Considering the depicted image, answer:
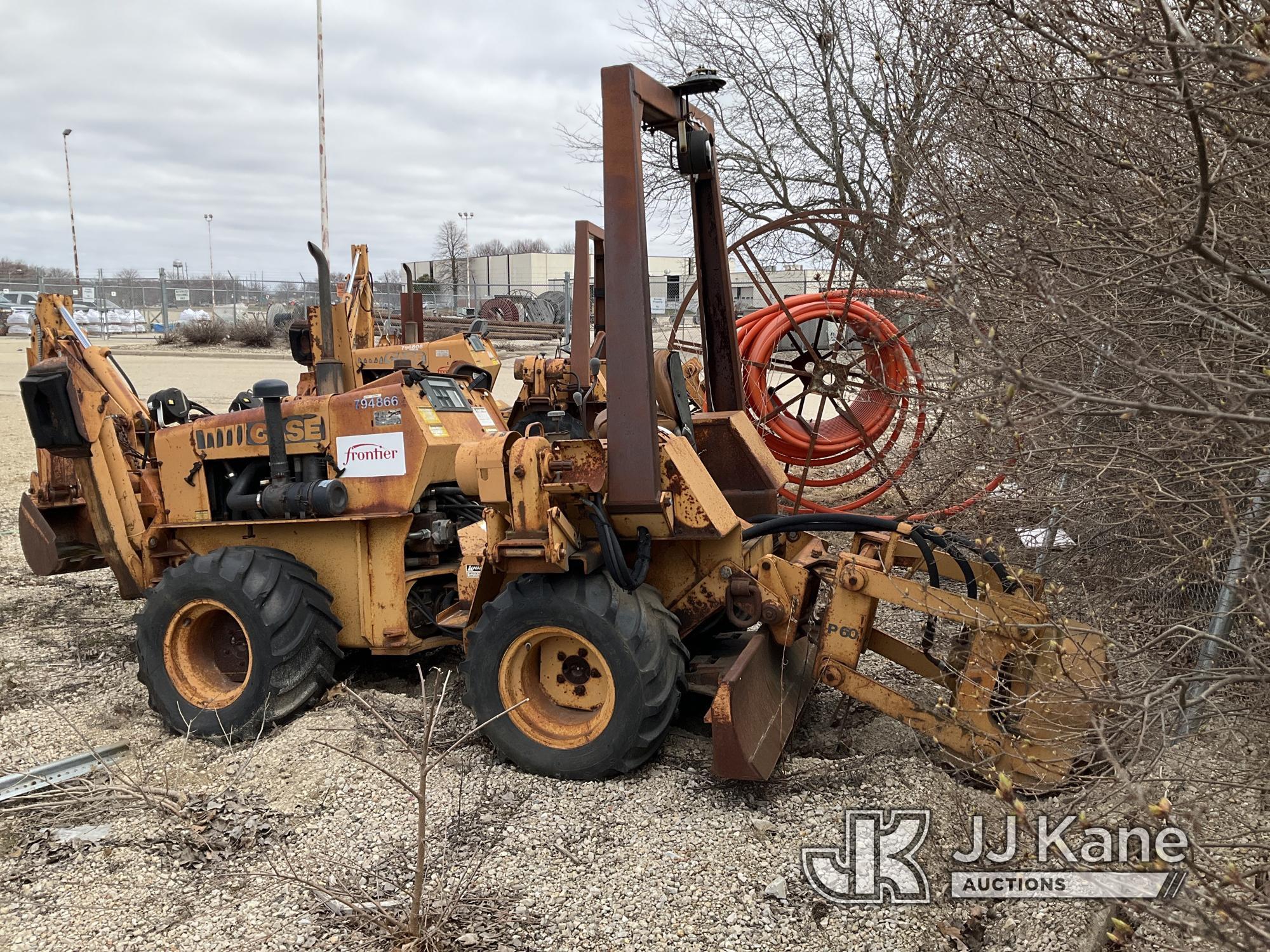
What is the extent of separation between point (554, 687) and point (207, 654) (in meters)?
2.18

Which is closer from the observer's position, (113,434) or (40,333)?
(113,434)

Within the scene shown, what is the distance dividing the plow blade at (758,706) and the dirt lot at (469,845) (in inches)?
7.9

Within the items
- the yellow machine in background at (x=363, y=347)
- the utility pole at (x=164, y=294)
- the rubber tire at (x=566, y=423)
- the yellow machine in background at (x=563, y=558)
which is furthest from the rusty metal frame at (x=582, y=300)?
the utility pole at (x=164, y=294)

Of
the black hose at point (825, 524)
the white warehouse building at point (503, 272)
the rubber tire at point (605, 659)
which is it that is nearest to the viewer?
the rubber tire at point (605, 659)

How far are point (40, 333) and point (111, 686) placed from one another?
235 centimetres

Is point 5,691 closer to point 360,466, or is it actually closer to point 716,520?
point 360,466

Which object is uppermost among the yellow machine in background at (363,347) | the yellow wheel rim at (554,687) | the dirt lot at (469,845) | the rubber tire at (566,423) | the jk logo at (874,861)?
the yellow machine in background at (363,347)

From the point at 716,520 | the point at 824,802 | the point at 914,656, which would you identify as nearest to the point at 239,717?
the point at 716,520

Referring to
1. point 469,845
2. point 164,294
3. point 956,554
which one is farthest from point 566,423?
point 164,294

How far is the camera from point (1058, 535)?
580cm

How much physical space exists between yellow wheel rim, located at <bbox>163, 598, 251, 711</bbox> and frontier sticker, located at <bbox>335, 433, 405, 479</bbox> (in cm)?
99

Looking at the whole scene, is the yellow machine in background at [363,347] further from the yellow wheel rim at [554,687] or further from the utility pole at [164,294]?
the utility pole at [164,294]

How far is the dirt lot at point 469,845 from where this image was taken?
10.7 feet

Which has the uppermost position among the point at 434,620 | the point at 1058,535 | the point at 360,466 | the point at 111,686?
the point at 360,466
